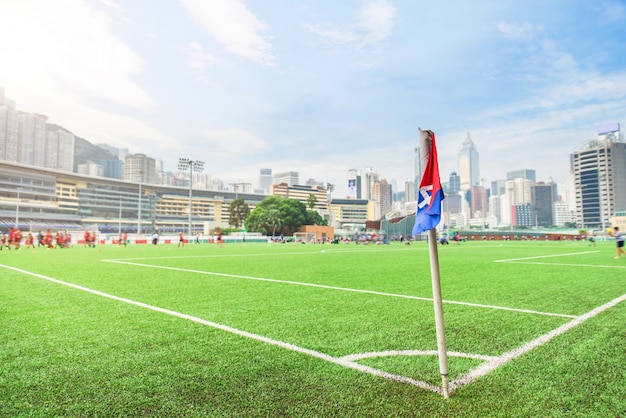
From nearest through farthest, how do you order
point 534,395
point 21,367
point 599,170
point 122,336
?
point 534,395 → point 21,367 → point 122,336 → point 599,170

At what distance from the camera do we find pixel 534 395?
2873 millimetres

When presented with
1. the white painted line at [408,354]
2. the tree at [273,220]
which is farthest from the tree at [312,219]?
the white painted line at [408,354]

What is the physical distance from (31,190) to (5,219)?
1248 centimetres

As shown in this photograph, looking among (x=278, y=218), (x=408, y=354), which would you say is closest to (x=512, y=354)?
(x=408, y=354)

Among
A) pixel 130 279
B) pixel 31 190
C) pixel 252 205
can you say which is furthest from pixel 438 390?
pixel 252 205

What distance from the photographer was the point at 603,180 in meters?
158

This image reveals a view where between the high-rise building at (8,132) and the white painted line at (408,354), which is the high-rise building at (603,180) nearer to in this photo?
the white painted line at (408,354)

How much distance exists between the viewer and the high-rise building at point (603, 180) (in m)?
157

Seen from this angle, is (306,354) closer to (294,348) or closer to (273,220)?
(294,348)

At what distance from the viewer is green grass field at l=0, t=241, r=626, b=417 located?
2734 mm

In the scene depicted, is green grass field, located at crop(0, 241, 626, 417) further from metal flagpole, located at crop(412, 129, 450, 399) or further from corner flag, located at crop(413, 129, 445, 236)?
corner flag, located at crop(413, 129, 445, 236)

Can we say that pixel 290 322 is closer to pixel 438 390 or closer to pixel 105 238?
pixel 438 390

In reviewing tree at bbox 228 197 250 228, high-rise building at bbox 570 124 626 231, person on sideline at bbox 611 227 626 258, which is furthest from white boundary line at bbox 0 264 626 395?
high-rise building at bbox 570 124 626 231

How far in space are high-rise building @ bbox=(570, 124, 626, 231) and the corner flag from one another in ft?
624
